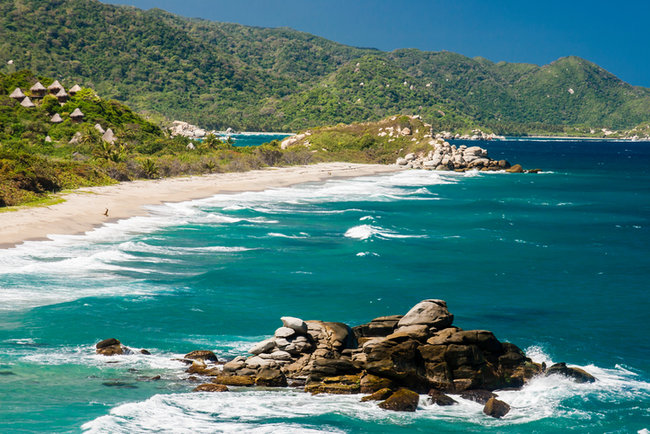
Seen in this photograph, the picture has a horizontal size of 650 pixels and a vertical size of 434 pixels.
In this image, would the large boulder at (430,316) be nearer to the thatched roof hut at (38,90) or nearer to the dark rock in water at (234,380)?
the dark rock in water at (234,380)

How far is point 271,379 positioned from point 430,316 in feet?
19.3

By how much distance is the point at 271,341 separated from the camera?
20.8 metres

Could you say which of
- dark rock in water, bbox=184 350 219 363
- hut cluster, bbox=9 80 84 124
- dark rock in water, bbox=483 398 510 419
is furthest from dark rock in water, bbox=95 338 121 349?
hut cluster, bbox=9 80 84 124

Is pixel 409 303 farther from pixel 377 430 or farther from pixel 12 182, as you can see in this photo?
pixel 12 182

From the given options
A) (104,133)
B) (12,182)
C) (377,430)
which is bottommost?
(377,430)

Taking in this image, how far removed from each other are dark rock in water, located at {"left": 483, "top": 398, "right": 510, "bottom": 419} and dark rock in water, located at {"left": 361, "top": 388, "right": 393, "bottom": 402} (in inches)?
113

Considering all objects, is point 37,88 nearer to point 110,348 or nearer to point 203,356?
point 110,348

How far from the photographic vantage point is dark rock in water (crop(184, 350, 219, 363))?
2073 cm

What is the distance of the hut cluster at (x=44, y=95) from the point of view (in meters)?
96.2

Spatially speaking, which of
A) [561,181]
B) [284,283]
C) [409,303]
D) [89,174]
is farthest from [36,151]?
[561,181]

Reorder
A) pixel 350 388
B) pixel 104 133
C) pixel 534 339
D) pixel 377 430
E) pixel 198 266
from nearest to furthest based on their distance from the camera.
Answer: pixel 377 430 → pixel 350 388 → pixel 534 339 → pixel 198 266 → pixel 104 133

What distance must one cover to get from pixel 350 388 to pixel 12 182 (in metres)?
41.6

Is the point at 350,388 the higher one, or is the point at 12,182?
the point at 12,182

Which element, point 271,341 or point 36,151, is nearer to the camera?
point 271,341
